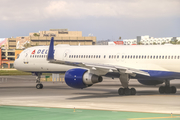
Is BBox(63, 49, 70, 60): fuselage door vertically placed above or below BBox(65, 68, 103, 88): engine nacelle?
above

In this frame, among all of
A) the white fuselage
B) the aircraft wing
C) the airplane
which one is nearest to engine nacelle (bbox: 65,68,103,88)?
the airplane

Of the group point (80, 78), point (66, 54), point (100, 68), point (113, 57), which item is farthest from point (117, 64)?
point (66, 54)

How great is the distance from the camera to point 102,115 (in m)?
18.2

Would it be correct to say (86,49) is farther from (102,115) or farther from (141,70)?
(102,115)

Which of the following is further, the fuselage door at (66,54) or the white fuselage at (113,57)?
the fuselage door at (66,54)

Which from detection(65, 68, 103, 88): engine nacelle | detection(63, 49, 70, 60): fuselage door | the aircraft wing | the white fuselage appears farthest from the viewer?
detection(63, 49, 70, 60): fuselage door

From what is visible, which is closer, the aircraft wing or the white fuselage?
the aircraft wing

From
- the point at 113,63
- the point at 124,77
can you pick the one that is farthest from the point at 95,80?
the point at 113,63

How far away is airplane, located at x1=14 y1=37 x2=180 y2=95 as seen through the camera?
2766 cm

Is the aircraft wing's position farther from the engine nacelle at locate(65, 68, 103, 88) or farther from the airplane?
the engine nacelle at locate(65, 68, 103, 88)

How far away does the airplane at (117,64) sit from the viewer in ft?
90.7

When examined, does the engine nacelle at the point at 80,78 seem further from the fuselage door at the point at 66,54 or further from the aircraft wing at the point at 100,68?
the fuselage door at the point at 66,54

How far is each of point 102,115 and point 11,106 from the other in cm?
752

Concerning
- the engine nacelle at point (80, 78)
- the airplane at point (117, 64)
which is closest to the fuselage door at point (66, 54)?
the airplane at point (117, 64)
